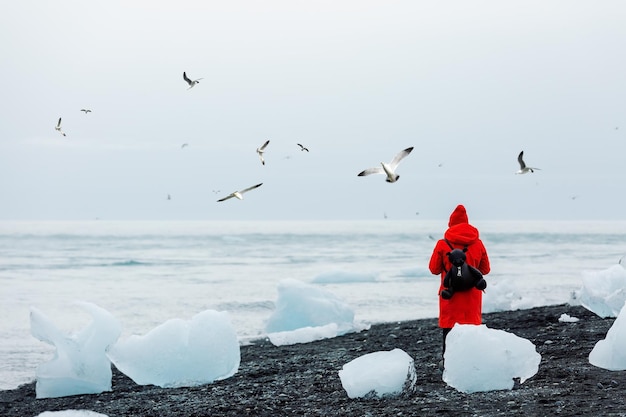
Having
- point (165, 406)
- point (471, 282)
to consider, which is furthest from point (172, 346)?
point (471, 282)

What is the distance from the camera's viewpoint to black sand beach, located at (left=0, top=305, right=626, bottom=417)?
504cm

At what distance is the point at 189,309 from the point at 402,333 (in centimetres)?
930

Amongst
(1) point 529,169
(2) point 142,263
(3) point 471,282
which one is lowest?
(2) point 142,263

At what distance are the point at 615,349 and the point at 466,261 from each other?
135 cm

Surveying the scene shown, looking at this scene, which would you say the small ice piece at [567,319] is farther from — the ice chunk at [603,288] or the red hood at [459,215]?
the red hood at [459,215]

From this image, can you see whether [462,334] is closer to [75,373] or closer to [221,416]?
[221,416]

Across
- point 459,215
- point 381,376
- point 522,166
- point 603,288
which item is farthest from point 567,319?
point 381,376

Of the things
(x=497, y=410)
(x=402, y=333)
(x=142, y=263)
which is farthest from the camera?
(x=142, y=263)

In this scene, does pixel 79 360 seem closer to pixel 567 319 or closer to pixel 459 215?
pixel 459 215

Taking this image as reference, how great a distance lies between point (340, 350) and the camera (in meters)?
8.52

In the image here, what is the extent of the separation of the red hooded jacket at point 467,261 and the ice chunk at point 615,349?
1.01 metres

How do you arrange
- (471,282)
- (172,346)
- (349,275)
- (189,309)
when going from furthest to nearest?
1. (349,275)
2. (189,309)
3. (172,346)
4. (471,282)

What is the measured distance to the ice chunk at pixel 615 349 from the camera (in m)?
5.58

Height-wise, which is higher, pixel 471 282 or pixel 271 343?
pixel 471 282
